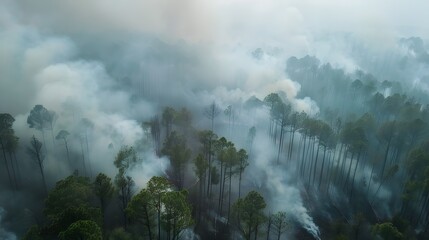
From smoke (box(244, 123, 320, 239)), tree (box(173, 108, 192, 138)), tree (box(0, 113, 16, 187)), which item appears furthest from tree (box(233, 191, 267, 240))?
tree (box(0, 113, 16, 187))

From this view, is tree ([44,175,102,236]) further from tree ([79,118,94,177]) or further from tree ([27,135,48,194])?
tree ([79,118,94,177])

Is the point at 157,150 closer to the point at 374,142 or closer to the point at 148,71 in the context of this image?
the point at 374,142

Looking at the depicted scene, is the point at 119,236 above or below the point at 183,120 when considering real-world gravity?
below

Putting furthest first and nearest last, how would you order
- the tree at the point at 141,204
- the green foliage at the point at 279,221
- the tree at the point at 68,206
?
the green foliage at the point at 279,221 → the tree at the point at 141,204 → the tree at the point at 68,206

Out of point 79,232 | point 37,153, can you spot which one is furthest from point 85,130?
point 79,232

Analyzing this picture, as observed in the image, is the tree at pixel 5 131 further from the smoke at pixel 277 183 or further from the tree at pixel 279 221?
the smoke at pixel 277 183

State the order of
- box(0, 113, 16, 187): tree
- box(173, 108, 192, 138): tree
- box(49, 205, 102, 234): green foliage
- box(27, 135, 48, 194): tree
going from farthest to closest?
1. box(173, 108, 192, 138): tree
2. box(0, 113, 16, 187): tree
3. box(27, 135, 48, 194): tree
4. box(49, 205, 102, 234): green foliage

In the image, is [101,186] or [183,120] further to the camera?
[183,120]

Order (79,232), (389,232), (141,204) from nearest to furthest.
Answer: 1. (79,232)
2. (141,204)
3. (389,232)

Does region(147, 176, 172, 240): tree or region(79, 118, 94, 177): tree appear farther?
region(79, 118, 94, 177): tree

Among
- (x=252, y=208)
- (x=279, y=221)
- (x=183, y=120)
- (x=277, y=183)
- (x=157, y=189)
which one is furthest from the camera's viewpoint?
(x=183, y=120)

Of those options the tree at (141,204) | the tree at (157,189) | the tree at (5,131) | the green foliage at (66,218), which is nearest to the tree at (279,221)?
the tree at (157,189)

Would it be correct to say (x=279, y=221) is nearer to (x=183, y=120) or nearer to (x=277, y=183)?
(x=277, y=183)
